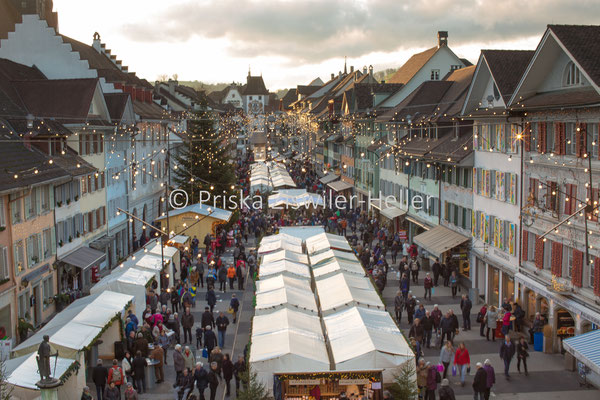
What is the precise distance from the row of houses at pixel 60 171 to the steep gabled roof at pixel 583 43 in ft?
52.3

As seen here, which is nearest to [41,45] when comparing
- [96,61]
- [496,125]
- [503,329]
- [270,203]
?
[96,61]

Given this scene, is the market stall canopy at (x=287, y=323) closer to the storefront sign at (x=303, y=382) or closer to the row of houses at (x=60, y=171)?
the storefront sign at (x=303, y=382)

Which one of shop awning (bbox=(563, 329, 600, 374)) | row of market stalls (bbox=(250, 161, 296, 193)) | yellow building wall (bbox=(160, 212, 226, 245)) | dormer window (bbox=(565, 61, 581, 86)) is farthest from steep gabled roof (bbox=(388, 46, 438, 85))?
shop awning (bbox=(563, 329, 600, 374))

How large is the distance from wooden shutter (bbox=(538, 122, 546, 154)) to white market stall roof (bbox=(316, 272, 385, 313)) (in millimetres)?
7529

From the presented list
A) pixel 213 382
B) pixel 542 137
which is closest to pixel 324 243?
pixel 542 137

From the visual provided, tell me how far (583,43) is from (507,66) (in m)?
8.15

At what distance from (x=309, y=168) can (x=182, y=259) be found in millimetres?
62974

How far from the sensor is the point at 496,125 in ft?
97.5

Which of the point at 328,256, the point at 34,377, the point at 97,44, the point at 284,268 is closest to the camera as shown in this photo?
the point at 34,377

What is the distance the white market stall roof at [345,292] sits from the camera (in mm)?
22078

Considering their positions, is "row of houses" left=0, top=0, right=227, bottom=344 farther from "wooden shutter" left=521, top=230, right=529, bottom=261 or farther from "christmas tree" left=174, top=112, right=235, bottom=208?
"wooden shutter" left=521, top=230, right=529, bottom=261

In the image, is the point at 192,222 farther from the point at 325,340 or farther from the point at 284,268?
the point at 325,340

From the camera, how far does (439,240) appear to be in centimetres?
3534

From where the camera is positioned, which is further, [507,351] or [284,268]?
[284,268]
